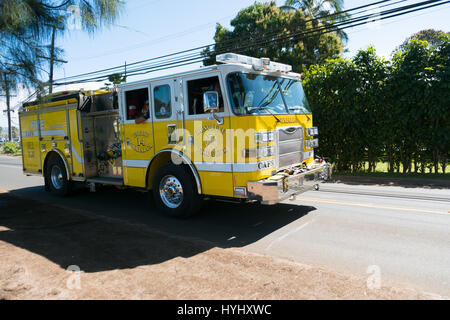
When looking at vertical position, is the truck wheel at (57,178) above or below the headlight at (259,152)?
below

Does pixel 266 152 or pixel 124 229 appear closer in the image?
pixel 266 152

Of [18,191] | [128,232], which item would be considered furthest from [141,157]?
[18,191]

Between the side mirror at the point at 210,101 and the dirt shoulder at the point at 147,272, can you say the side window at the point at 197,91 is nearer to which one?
the side mirror at the point at 210,101

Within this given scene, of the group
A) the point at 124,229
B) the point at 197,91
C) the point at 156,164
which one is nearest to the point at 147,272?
the point at 124,229

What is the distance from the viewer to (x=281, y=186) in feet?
18.1

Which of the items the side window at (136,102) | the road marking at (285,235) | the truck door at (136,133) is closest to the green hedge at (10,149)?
the truck door at (136,133)

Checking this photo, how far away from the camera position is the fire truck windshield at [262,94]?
5.56 m

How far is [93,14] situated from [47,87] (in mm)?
1654

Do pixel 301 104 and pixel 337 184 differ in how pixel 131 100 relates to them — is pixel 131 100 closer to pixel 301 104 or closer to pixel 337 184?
pixel 301 104

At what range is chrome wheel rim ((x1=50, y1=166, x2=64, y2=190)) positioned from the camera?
945 cm

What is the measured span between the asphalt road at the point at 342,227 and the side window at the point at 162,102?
2.00 meters

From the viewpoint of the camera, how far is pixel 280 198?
18.0 feet

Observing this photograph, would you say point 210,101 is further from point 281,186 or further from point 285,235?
point 285,235

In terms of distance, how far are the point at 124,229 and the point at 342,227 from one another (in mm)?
3674
